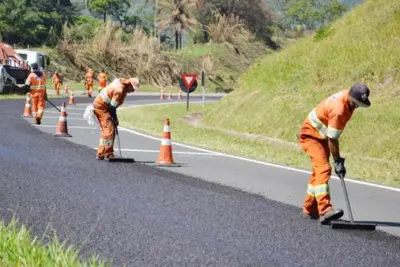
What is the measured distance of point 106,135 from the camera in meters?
14.7

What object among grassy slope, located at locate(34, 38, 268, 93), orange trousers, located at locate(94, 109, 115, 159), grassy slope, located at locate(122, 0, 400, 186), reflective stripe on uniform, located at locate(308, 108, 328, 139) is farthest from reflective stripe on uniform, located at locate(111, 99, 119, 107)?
grassy slope, located at locate(34, 38, 268, 93)

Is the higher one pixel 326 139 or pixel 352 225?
pixel 326 139

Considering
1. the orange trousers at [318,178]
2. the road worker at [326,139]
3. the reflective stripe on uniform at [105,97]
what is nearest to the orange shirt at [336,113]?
the road worker at [326,139]

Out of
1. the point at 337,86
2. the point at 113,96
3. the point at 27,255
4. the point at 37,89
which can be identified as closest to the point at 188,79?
the point at 337,86

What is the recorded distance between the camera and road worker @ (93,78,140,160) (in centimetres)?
1459

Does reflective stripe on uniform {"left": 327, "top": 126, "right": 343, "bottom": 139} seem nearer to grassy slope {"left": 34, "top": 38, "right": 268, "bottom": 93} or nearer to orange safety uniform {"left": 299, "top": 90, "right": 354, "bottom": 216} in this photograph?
orange safety uniform {"left": 299, "top": 90, "right": 354, "bottom": 216}

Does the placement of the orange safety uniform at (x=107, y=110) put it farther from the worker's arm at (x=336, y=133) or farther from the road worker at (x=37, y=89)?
the road worker at (x=37, y=89)

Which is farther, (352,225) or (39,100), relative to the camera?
(39,100)

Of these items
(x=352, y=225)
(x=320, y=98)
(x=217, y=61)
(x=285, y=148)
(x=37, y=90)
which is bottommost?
(x=285, y=148)

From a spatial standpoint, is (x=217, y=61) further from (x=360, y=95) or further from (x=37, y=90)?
(x=360, y=95)

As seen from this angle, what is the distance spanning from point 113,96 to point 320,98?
35.7ft

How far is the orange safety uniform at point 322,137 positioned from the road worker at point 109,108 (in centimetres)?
542

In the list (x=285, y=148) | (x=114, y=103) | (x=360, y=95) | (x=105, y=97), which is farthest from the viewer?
(x=285, y=148)

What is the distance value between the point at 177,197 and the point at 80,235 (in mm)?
2807
